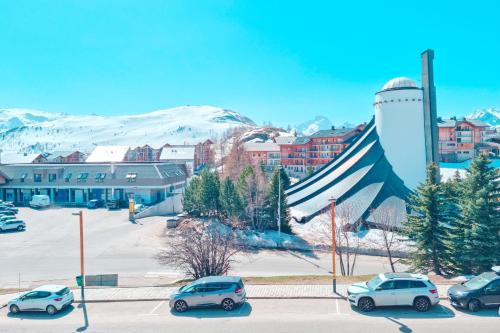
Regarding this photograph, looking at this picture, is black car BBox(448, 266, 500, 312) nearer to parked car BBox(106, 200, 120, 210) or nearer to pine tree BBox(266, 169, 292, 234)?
pine tree BBox(266, 169, 292, 234)

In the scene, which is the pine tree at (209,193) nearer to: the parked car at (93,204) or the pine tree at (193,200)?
the pine tree at (193,200)

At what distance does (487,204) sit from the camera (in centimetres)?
2167

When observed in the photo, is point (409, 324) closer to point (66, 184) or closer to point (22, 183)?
point (66, 184)

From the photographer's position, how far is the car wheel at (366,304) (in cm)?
1478

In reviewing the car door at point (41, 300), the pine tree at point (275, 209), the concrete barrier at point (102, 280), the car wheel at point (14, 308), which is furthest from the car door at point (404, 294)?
the pine tree at point (275, 209)

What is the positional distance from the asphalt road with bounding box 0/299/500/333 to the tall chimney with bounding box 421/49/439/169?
1421 inches

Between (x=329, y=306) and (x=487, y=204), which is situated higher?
(x=487, y=204)

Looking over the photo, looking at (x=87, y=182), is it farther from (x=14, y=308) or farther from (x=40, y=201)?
(x=14, y=308)

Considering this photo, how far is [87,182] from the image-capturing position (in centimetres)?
5447

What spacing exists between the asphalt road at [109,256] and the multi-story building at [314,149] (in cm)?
5418

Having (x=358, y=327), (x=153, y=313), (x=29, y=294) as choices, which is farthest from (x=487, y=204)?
(x=29, y=294)

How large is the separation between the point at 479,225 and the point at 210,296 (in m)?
15.8

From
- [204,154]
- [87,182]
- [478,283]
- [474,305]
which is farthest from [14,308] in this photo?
[204,154]

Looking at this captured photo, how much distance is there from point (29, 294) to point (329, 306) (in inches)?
500
